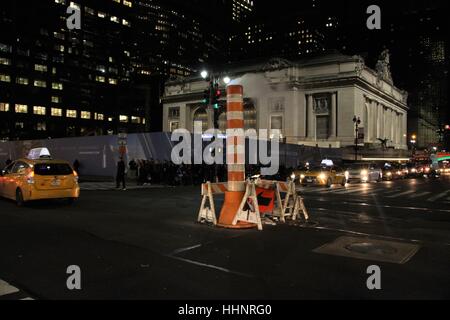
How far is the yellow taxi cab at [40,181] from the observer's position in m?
12.6

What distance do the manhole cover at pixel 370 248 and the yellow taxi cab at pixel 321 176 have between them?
16697 millimetres

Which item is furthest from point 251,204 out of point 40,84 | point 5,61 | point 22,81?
point 40,84

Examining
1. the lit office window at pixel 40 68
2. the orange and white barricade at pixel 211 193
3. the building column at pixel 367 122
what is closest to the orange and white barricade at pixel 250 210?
the orange and white barricade at pixel 211 193

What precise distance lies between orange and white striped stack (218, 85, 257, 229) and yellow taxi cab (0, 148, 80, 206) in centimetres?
623

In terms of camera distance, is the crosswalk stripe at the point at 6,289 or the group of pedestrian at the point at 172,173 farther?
the group of pedestrian at the point at 172,173

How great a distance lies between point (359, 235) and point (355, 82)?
197ft

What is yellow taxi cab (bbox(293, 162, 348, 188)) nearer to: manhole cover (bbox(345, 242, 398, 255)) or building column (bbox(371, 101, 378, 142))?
manhole cover (bbox(345, 242, 398, 255))

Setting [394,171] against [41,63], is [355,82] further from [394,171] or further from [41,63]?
[41,63]

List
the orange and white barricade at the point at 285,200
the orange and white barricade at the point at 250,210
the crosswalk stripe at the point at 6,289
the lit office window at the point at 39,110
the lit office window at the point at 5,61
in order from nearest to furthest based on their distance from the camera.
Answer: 1. the crosswalk stripe at the point at 6,289
2. the orange and white barricade at the point at 250,210
3. the orange and white barricade at the point at 285,200
4. the lit office window at the point at 5,61
5. the lit office window at the point at 39,110

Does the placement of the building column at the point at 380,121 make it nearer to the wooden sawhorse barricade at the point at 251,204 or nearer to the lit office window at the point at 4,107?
the wooden sawhorse barricade at the point at 251,204

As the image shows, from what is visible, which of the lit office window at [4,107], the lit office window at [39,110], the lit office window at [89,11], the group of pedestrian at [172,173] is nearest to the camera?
the group of pedestrian at [172,173]

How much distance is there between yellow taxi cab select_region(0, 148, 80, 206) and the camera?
1265 centimetres

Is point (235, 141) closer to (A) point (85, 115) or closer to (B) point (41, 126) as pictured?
(B) point (41, 126)

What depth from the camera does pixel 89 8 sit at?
12581 centimetres
